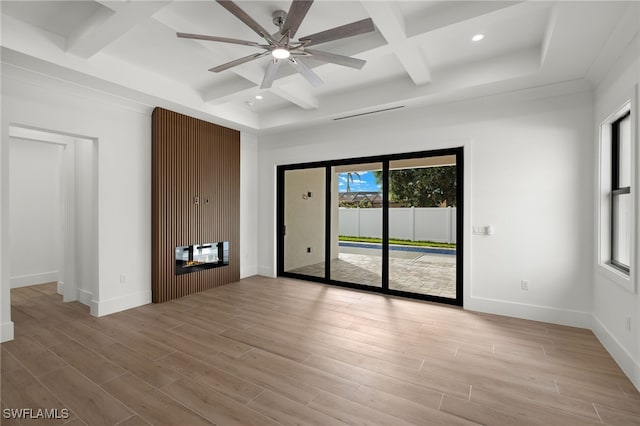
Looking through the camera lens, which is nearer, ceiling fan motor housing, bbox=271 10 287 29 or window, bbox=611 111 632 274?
ceiling fan motor housing, bbox=271 10 287 29

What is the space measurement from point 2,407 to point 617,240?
5.58m

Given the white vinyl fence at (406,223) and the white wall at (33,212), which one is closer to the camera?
the white vinyl fence at (406,223)


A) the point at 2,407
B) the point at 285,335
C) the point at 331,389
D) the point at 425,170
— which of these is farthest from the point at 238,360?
the point at 425,170

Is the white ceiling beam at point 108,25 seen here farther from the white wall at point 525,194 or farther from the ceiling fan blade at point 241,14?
the white wall at point 525,194

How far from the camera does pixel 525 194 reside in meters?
3.88

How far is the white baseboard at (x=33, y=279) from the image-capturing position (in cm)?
534

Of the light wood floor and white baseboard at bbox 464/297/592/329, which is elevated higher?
white baseboard at bbox 464/297/592/329

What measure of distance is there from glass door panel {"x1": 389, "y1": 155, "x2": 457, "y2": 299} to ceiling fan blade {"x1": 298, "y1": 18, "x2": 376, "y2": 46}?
9.07 feet

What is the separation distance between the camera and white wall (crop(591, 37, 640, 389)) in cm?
248

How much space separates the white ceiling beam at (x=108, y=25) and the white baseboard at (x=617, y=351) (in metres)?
4.76

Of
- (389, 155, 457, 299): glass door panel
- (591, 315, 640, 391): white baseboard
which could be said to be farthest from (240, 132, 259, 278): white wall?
(591, 315, 640, 391): white baseboard

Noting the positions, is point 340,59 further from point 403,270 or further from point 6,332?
point 6,332

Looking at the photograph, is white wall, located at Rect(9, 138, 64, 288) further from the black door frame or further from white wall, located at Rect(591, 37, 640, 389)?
white wall, located at Rect(591, 37, 640, 389)

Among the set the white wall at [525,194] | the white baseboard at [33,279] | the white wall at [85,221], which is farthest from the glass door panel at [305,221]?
the white baseboard at [33,279]
